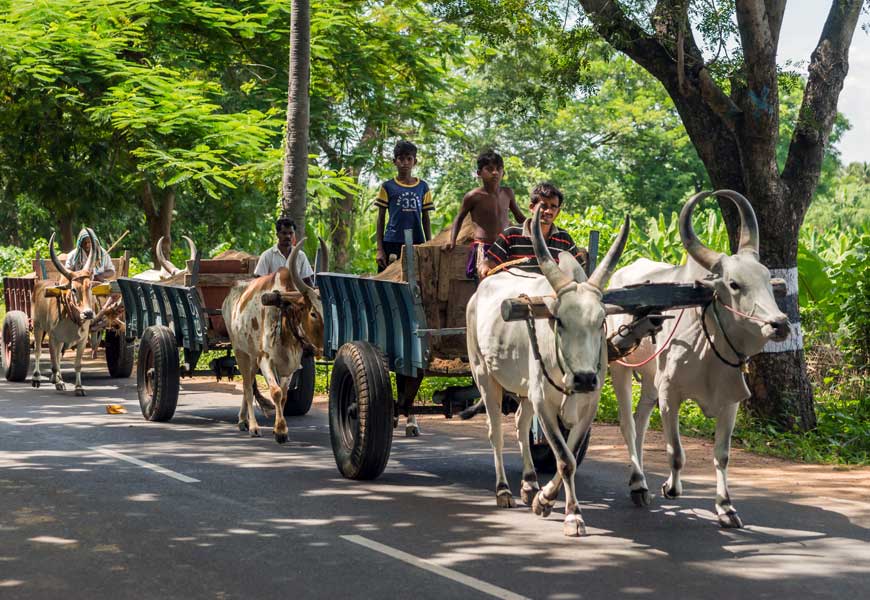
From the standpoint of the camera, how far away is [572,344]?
6691mm

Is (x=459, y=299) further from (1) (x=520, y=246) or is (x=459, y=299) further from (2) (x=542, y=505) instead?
(2) (x=542, y=505)

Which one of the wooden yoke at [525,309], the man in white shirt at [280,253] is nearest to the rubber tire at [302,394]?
the man in white shirt at [280,253]

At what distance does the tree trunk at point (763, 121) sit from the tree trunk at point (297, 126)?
17.4ft

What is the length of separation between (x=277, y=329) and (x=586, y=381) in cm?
496

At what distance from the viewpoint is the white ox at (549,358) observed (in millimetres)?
6707

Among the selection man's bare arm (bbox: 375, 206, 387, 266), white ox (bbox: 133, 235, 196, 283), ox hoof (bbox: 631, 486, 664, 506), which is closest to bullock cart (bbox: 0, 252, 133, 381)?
white ox (bbox: 133, 235, 196, 283)

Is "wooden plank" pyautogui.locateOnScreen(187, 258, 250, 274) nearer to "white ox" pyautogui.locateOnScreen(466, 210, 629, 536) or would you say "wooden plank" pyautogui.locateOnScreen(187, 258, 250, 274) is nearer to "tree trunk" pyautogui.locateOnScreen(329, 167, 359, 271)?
"white ox" pyautogui.locateOnScreen(466, 210, 629, 536)

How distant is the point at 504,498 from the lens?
311 inches

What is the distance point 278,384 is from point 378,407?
2747 mm

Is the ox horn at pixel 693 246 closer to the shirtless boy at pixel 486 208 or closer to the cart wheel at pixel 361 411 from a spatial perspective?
the shirtless boy at pixel 486 208

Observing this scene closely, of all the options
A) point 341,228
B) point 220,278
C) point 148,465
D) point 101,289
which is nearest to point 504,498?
point 148,465

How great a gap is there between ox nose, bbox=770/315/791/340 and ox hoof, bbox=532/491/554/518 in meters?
1.66

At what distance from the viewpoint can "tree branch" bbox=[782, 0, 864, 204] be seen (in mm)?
11188

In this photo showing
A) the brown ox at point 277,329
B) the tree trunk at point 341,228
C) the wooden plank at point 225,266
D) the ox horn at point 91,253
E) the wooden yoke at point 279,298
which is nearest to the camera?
the wooden yoke at point 279,298
